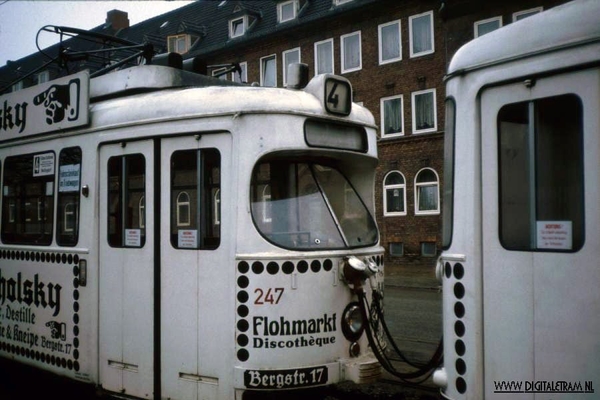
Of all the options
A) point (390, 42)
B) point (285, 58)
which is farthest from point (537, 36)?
point (285, 58)

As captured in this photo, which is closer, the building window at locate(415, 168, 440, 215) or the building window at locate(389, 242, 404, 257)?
the building window at locate(415, 168, 440, 215)

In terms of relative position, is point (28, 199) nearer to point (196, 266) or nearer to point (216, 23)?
point (196, 266)

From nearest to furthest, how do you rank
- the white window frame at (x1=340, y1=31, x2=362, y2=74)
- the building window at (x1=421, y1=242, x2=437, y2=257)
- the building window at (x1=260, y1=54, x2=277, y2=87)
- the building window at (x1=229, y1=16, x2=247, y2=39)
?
the building window at (x1=421, y1=242, x2=437, y2=257) < the white window frame at (x1=340, y1=31, x2=362, y2=74) < the building window at (x1=260, y1=54, x2=277, y2=87) < the building window at (x1=229, y1=16, x2=247, y2=39)

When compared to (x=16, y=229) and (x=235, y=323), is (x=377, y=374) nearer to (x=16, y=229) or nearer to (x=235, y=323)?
(x=235, y=323)

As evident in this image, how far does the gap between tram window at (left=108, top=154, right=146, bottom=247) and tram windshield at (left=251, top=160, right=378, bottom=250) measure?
1.19 m

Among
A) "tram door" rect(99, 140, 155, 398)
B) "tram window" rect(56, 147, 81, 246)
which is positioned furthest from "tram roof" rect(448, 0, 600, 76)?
"tram window" rect(56, 147, 81, 246)

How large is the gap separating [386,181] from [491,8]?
8226 millimetres

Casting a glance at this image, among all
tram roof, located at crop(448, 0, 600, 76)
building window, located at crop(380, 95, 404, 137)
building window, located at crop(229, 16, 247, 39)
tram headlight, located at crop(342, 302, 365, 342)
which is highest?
building window, located at crop(229, 16, 247, 39)

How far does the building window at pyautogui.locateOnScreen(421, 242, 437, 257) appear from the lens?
2631 centimetres

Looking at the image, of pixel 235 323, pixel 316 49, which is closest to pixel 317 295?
pixel 235 323

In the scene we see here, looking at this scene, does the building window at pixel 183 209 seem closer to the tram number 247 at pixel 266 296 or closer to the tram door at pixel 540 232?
the tram number 247 at pixel 266 296

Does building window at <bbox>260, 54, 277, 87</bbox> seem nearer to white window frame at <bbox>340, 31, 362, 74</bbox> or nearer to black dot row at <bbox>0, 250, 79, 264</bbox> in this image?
white window frame at <bbox>340, 31, 362, 74</bbox>

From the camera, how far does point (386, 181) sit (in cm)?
2805

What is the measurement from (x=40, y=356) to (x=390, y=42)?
79.0ft
